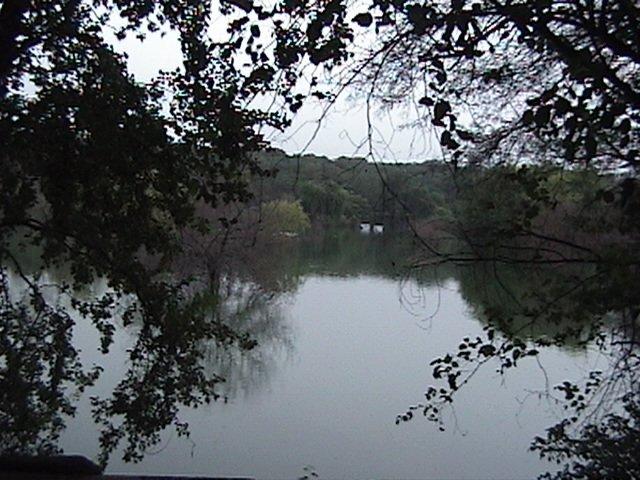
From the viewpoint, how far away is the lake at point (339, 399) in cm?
620

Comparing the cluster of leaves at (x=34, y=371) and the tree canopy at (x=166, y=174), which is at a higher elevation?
the tree canopy at (x=166, y=174)

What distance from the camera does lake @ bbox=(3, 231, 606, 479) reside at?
6.20 meters

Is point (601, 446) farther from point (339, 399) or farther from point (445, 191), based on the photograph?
point (339, 399)

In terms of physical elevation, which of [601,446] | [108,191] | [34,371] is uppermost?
[108,191]

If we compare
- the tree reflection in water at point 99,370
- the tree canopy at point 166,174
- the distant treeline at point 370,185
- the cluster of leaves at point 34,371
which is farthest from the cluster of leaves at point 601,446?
the cluster of leaves at point 34,371

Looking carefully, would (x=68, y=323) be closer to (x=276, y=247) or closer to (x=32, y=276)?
(x=32, y=276)

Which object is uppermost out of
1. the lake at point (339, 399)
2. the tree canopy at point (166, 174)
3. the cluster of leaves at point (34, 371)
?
the tree canopy at point (166, 174)

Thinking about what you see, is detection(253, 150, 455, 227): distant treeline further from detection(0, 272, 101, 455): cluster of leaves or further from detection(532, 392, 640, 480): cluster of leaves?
detection(0, 272, 101, 455): cluster of leaves

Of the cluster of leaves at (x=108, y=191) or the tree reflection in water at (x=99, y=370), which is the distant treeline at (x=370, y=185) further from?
the tree reflection in water at (x=99, y=370)

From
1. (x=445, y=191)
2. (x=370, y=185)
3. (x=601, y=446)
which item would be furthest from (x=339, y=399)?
(x=370, y=185)

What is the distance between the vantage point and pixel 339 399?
9.09 m

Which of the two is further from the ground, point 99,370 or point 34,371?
point 34,371

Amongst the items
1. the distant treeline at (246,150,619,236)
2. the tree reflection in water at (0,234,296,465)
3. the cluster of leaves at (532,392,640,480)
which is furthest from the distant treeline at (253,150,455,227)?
the cluster of leaves at (532,392,640,480)

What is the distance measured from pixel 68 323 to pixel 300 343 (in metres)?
7.53
